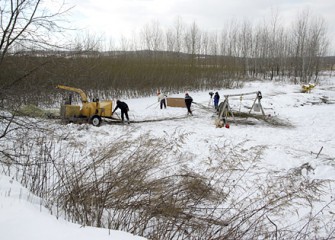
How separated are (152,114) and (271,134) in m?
7.75

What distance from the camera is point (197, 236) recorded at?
3.72 m

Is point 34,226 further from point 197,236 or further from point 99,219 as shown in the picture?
point 197,236

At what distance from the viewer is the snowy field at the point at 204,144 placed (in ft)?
10.0

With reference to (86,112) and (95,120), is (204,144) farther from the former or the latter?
(86,112)

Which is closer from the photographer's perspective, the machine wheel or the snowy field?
the snowy field

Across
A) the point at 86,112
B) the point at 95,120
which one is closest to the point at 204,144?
the point at 95,120

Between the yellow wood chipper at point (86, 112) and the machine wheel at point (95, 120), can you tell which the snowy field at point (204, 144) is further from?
the yellow wood chipper at point (86, 112)

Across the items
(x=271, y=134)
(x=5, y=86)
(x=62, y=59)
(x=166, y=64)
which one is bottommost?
(x=271, y=134)

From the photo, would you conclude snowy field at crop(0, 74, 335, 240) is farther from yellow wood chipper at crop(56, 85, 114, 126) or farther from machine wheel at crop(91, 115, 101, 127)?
yellow wood chipper at crop(56, 85, 114, 126)

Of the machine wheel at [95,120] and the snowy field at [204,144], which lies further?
the machine wheel at [95,120]

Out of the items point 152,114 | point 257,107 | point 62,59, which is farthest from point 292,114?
point 62,59

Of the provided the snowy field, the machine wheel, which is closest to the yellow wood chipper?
the machine wheel

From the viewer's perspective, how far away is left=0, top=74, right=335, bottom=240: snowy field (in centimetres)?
305

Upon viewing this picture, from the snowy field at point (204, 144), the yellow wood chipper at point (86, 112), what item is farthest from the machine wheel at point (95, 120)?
the snowy field at point (204, 144)
